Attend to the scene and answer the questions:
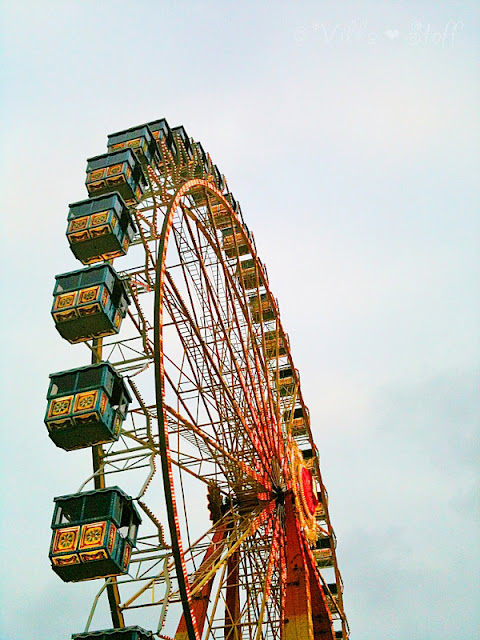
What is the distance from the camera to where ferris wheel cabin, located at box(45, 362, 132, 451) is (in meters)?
10.4

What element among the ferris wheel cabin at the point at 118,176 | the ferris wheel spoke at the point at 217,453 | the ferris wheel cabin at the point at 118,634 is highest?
the ferris wheel cabin at the point at 118,176

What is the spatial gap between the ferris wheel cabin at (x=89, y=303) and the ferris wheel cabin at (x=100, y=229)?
797 millimetres

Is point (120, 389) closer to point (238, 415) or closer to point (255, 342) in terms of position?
point (238, 415)

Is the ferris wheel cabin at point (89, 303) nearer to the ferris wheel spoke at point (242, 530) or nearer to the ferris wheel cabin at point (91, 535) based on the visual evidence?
the ferris wheel cabin at point (91, 535)

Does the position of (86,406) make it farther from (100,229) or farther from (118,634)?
(100,229)

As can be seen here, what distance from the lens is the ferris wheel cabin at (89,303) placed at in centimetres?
1162

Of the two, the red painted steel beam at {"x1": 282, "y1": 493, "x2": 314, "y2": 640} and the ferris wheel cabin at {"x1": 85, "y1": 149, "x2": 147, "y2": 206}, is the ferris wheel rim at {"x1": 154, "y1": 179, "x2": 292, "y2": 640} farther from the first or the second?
the red painted steel beam at {"x1": 282, "y1": 493, "x2": 314, "y2": 640}

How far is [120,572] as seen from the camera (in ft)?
31.9

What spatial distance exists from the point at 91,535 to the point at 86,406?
6.63ft

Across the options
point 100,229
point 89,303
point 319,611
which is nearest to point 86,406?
point 89,303

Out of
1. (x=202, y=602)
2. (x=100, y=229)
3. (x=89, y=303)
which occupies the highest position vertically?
(x=100, y=229)

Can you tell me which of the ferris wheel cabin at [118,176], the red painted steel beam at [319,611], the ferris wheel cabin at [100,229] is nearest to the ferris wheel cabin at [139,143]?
the ferris wheel cabin at [118,176]

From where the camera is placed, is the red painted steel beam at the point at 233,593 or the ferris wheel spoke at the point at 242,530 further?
the red painted steel beam at the point at 233,593

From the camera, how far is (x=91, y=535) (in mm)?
9617
